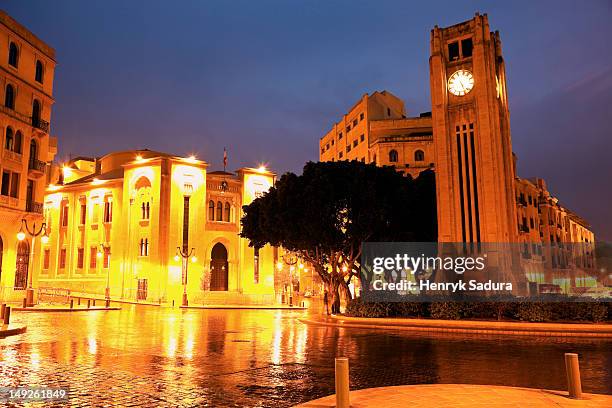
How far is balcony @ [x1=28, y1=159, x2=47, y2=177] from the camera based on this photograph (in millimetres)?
37500

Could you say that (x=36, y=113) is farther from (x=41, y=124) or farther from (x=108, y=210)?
(x=108, y=210)

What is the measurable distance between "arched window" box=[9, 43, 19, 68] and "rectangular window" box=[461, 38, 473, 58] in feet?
115

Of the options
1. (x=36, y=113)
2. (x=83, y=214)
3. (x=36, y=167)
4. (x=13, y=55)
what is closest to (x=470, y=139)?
(x=36, y=167)

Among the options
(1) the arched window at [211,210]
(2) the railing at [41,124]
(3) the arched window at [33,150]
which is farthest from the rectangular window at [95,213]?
(2) the railing at [41,124]

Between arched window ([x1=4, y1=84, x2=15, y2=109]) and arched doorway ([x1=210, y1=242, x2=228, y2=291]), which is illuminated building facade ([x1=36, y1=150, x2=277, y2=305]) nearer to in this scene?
arched doorway ([x1=210, y1=242, x2=228, y2=291])

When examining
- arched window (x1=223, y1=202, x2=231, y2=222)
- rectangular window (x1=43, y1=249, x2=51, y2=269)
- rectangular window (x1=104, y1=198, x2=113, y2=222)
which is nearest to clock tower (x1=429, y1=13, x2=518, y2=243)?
arched window (x1=223, y1=202, x2=231, y2=222)

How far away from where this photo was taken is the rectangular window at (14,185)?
3569cm

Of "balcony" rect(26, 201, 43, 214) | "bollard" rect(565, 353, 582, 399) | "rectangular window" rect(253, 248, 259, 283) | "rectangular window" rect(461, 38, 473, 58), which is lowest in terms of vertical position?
"bollard" rect(565, 353, 582, 399)

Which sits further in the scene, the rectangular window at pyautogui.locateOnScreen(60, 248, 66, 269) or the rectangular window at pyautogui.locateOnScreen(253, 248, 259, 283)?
the rectangular window at pyautogui.locateOnScreen(60, 248, 66, 269)

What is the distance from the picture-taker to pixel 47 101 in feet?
130

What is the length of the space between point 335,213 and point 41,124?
2521 centimetres

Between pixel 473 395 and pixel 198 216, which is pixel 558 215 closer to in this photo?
pixel 198 216

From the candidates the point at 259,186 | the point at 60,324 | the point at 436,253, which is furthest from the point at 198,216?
the point at 60,324

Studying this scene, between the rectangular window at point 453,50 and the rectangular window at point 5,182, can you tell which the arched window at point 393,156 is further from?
the rectangular window at point 5,182
